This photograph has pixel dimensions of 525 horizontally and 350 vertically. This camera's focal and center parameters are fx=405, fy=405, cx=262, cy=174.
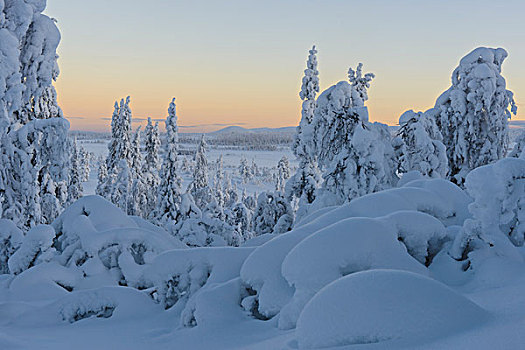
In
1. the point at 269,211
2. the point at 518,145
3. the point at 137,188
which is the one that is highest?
the point at 518,145

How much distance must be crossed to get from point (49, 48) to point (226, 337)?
879 centimetres

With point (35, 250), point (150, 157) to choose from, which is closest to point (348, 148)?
point (35, 250)

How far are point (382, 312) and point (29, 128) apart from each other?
940 cm

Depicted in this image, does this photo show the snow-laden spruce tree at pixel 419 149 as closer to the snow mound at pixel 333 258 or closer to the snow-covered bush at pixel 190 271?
the snow-covered bush at pixel 190 271

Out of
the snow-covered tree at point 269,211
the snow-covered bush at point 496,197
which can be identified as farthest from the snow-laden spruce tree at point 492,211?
the snow-covered tree at point 269,211

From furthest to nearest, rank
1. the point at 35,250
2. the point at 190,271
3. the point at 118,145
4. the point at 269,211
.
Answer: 1. the point at 118,145
2. the point at 269,211
3. the point at 35,250
4. the point at 190,271

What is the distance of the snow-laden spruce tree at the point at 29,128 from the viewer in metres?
9.09

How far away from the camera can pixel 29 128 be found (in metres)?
9.57

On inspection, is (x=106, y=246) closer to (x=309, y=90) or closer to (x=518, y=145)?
(x=518, y=145)

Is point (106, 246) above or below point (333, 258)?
below

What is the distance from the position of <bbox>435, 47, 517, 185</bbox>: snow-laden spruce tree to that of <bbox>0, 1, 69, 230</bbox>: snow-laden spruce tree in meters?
13.0

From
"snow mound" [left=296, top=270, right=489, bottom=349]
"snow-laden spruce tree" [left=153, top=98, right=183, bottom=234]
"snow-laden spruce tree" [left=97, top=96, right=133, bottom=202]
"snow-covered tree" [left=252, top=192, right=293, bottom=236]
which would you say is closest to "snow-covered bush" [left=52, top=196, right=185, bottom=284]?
"snow mound" [left=296, top=270, right=489, bottom=349]

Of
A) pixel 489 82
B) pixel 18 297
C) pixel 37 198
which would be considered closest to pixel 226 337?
pixel 18 297

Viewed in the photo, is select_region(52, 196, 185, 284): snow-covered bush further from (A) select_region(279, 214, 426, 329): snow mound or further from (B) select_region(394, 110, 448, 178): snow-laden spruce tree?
(B) select_region(394, 110, 448, 178): snow-laden spruce tree
